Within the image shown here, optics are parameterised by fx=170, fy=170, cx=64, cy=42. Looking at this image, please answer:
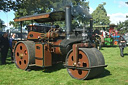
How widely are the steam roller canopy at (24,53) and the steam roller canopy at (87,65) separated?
5.93ft

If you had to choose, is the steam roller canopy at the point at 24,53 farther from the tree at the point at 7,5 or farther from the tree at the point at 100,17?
the tree at the point at 100,17

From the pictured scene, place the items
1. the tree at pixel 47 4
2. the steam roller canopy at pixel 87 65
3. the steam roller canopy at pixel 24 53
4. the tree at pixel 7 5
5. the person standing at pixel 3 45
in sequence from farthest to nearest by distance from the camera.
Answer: the tree at pixel 7 5
the tree at pixel 47 4
the person standing at pixel 3 45
the steam roller canopy at pixel 24 53
the steam roller canopy at pixel 87 65

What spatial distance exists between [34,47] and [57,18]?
4.93 ft

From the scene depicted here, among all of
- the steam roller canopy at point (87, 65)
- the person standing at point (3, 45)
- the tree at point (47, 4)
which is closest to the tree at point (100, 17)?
the tree at point (47, 4)

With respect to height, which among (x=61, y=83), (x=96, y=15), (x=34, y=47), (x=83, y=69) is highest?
(x=96, y=15)

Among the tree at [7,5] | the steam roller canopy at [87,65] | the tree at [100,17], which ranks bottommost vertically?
the steam roller canopy at [87,65]

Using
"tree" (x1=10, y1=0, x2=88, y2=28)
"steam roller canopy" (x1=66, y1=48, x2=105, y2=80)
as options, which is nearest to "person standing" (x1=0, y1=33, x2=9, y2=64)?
"tree" (x1=10, y1=0, x2=88, y2=28)

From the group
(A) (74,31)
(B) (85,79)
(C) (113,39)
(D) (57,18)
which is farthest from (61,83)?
(C) (113,39)

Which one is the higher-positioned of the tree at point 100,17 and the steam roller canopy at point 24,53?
the tree at point 100,17

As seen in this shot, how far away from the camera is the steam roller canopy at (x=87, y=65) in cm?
472

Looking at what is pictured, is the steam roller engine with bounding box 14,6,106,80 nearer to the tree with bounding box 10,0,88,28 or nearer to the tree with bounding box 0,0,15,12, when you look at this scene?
the tree with bounding box 10,0,88,28

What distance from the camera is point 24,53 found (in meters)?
6.69

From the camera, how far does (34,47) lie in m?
6.56

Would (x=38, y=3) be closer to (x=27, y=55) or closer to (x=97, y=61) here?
(x=27, y=55)
